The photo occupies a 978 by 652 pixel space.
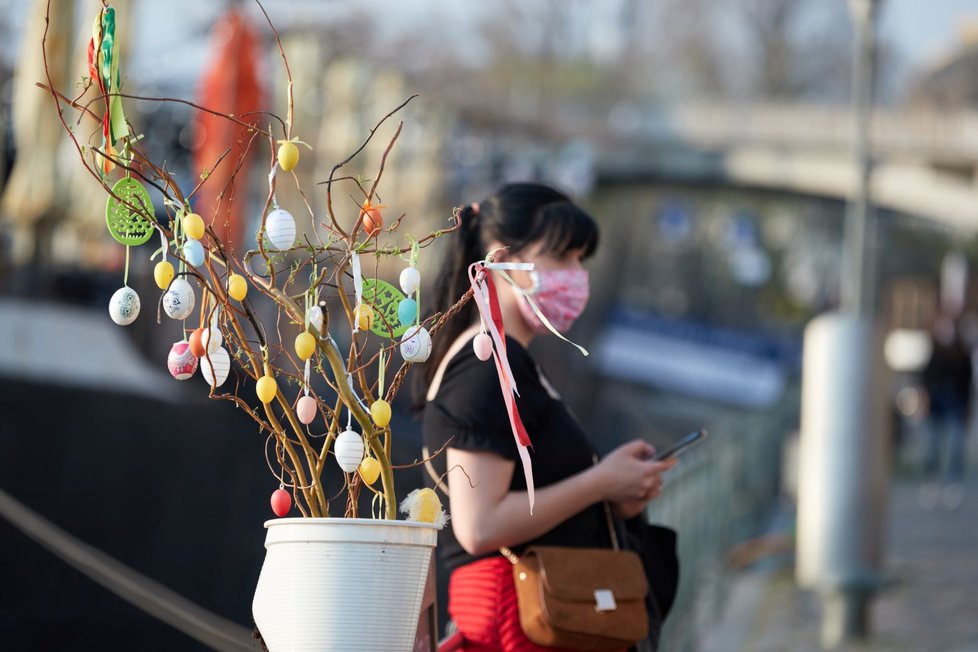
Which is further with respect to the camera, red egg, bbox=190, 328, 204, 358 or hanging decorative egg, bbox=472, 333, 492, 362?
hanging decorative egg, bbox=472, 333, 492, 362

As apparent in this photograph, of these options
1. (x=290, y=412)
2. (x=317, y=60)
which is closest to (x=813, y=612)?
(x=290, y=412)

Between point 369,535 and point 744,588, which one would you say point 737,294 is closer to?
point 744,588

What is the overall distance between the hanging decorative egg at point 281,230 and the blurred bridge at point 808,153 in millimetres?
44739

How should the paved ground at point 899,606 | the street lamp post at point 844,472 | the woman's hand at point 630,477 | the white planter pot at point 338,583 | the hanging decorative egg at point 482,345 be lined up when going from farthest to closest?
the street lamp post at point 844,472 → the paved ground at point 899,606 → the woman's hand at point 630,477 → the hanging decorative egg at point 482,345 → the white planter pot at point 338,583

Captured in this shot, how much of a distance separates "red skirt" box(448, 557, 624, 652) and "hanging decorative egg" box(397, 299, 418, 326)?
0.70m

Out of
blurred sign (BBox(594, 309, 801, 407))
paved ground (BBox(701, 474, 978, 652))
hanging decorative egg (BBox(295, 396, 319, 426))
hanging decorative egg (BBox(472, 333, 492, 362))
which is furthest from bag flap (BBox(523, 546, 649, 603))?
blurred sign (BBox(594, 309, 801, 407))

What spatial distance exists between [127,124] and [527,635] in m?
1.19

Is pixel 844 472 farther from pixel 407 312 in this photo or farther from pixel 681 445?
pixel 407 312

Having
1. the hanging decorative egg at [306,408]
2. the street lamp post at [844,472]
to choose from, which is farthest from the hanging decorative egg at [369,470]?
the street lamp post at [844,472]

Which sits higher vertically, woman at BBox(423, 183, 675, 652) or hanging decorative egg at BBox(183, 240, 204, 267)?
hanging decorative egg at BBox(183, 240, 204, 267)

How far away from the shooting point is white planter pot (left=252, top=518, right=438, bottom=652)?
2049 mm

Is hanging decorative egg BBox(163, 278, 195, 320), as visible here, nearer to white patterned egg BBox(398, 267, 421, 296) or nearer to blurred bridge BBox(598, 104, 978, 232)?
white patterned egg BBox(398, 267, 421, 296)

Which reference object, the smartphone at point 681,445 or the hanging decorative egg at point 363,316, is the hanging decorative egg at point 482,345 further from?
the smartphone at point 681,445

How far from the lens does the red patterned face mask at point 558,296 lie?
9.48 ft
